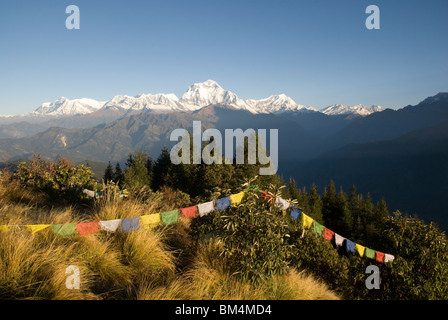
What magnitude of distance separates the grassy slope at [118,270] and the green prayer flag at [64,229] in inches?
4.4

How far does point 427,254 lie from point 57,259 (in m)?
11.7

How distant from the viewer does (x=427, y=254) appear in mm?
9109

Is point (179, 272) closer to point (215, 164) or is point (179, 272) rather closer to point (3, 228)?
point (3, 228)

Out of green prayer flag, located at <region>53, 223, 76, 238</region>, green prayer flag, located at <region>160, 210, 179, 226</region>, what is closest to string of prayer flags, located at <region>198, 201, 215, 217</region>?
green prayer flag, located at <region>160, 210, 179, 226</region>

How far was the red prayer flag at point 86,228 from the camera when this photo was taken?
5836 millimetres

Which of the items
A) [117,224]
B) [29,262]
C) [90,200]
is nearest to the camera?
[29,262]

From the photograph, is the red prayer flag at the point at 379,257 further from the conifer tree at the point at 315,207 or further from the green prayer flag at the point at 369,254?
the conifer tree at the point at 315,207

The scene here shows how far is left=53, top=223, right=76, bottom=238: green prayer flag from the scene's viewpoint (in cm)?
559

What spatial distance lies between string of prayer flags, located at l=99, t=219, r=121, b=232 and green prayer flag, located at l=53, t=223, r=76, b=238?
0.64m

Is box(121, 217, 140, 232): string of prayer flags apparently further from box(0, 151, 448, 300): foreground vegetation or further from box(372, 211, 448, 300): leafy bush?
box(372, 211, 448, 300): leafy bush

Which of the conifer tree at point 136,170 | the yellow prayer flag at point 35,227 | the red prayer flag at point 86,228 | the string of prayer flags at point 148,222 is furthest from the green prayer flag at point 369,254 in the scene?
the conifer tree at point 136,170

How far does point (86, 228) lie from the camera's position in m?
5.94

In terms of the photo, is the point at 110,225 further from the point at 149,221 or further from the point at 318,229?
the point at 318,229
